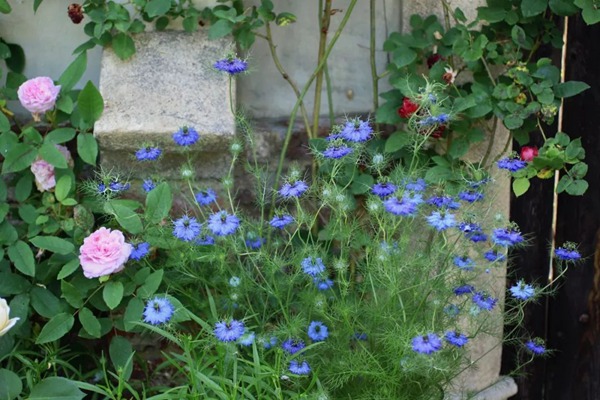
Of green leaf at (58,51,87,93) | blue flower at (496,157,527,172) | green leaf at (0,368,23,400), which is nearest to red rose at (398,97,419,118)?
blue flower at (496,157,527,172)

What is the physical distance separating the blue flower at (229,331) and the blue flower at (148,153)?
602mm

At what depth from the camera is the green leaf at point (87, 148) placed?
304 centimetres

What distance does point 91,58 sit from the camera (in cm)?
337

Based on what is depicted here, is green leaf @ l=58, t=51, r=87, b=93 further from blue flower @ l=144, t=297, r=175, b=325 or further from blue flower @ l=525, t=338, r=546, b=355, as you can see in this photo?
blue flower @ l=525, t=338, r=546, b=355

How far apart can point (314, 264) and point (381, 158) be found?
36 centimetres

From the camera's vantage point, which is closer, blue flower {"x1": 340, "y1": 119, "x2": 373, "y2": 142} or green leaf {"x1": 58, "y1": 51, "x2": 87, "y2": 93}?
blue flower {"x1": 340, "y1": 119, "x2": 373, "y2": 142}

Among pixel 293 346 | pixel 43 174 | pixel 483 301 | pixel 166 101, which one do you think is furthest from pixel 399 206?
pixel 43 174

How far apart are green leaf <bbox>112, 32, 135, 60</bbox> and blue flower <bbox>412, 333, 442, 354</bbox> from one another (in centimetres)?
137

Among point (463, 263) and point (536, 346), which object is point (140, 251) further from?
point (536, 346)

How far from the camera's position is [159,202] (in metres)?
2.88

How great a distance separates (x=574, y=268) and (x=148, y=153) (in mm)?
1602

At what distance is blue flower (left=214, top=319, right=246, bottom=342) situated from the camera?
2.46 metres

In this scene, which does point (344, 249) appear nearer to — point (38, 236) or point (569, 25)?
point (38, 236)

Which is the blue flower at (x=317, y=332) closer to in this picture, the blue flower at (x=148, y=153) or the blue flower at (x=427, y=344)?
the blue flower at (x=427, y=344)
